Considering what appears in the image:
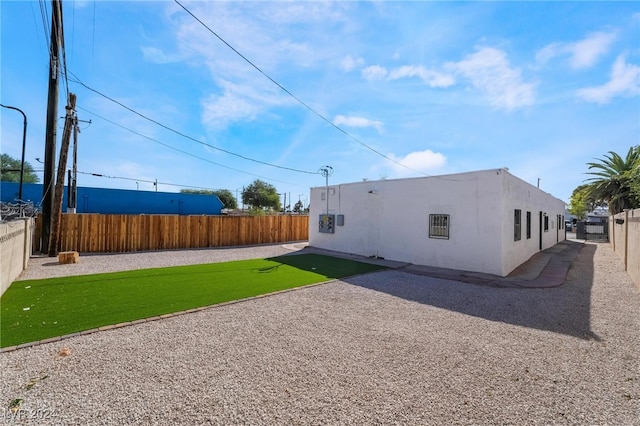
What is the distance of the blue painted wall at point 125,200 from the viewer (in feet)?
81.5

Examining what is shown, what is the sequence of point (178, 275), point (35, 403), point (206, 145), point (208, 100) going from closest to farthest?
point (35, 403) < point (178, 275) < point (208, 100) < point (206, 145)

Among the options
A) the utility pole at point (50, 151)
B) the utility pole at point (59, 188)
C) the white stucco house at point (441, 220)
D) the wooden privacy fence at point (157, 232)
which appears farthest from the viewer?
the wooden privacy fence at point (157, 232)

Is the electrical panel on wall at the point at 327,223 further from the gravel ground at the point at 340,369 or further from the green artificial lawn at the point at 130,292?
the gravel ground at the point at 340,369

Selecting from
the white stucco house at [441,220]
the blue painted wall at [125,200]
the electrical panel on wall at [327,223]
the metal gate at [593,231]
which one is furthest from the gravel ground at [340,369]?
→ the blue painted wall at [125,200]

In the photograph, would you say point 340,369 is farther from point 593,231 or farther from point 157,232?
point 593,231

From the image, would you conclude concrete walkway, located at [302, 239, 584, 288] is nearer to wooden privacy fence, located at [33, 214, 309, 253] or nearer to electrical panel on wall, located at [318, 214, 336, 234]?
electrical panel on wall, located at [318, 214, 336, 234]

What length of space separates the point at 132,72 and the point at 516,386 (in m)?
11.9

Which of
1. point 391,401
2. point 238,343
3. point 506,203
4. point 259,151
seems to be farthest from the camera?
point 259,151

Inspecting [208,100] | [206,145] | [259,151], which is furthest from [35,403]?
[259,151]

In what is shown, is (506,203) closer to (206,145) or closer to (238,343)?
(238,343)

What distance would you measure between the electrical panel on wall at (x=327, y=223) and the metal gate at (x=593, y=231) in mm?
23882

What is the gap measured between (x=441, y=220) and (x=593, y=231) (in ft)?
84.5

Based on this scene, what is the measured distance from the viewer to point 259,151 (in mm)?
17734

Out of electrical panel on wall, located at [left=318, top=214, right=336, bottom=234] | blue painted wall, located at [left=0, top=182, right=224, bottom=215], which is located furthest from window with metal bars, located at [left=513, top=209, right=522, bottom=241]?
blue painted wall, located at [left=0, top=182, right=224, bottom=215]
